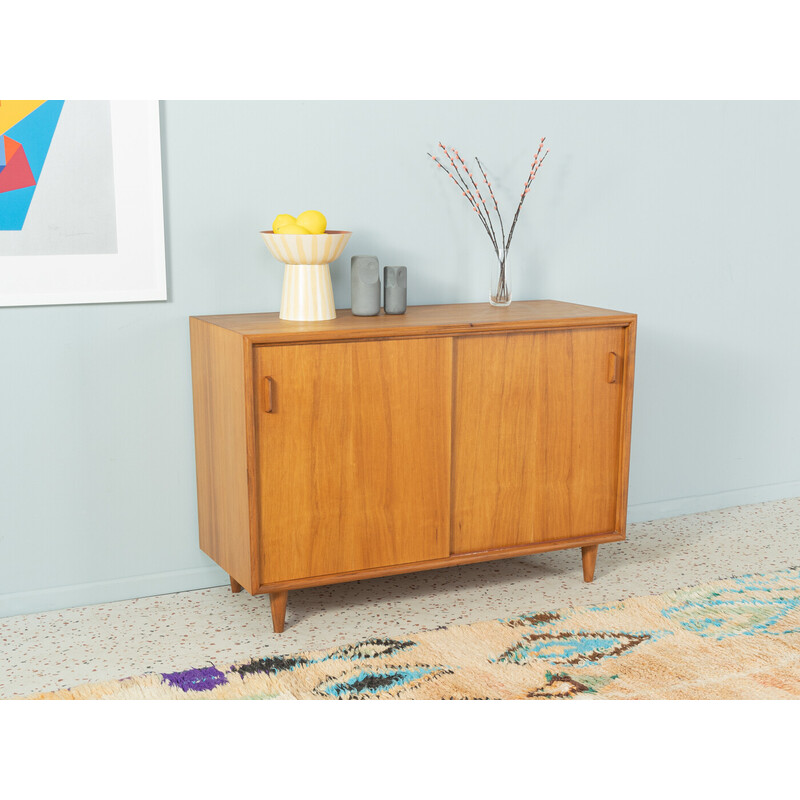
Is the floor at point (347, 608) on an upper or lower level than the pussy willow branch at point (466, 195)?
lower

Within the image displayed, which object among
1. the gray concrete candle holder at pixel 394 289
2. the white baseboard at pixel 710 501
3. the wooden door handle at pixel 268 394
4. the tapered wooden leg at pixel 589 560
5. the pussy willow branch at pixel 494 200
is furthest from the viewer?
the white baseboard at pixel 710 501

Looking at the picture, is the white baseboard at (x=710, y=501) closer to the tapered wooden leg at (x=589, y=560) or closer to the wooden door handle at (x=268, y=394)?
the tapered wooden leg at (x=589, y=560)

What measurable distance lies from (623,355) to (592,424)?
0.79 feet

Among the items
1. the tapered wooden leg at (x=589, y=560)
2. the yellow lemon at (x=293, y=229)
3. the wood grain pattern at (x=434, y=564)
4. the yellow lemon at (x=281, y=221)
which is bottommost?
the tapered wooden leg at (x=589, y=560)

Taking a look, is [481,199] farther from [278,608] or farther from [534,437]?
[278,608]

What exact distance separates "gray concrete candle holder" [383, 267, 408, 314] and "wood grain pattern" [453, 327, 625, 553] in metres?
0.28

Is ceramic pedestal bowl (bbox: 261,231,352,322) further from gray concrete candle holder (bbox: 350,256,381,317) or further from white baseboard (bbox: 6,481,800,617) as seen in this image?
white baseboard (bbox: 6,481,800,617)

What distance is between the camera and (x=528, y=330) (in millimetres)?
2875

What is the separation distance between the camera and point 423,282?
3.24m

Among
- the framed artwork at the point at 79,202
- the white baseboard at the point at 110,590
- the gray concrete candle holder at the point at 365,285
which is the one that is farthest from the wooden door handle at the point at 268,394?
the white baseboard at the point at 110,590

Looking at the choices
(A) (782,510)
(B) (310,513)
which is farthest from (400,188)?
(A) (782,510)

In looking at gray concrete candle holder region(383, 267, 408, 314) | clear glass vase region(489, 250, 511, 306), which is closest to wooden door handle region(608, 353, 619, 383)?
clear glass vase region(489, 250, 511, 306)

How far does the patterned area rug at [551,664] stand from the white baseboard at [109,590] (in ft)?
1.89

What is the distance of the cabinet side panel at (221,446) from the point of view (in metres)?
2.61
